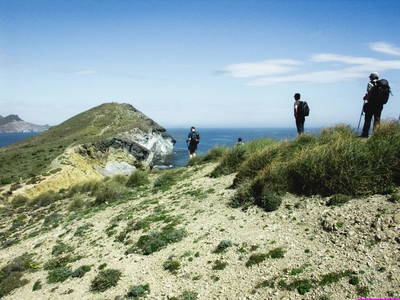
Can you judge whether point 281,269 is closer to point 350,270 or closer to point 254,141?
point 350,270

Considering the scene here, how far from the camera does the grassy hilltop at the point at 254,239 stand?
671cm

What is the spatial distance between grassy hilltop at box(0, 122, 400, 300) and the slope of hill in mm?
31

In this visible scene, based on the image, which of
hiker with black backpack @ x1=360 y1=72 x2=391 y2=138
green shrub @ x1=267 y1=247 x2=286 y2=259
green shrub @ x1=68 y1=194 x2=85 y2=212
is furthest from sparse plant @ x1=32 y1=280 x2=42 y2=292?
hiker with black backpack @ x1=360 y1=72 x2=391 y2=138

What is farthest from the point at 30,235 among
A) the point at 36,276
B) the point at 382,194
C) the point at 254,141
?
the point at 382,194

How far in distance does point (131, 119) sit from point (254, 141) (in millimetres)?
91652

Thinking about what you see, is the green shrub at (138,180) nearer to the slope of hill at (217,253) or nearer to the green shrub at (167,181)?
the green shrub at (167,181)

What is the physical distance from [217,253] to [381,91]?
28.0 feet

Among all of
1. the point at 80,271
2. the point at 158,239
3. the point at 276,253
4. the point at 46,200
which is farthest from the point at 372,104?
the point at 46,200

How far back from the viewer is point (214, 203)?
11.8 meters

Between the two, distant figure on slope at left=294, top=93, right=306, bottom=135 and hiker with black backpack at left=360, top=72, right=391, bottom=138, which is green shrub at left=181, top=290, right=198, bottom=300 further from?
distant figure on slope at left=294, top=93, right=306, bottom=135

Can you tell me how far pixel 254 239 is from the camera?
857cm

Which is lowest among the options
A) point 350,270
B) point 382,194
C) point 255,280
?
point 255,280

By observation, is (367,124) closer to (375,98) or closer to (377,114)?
(377,114)

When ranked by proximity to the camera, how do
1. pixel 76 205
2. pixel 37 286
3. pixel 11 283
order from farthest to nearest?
pixel 76 205 → pixel 11 283 → pixel 37 286
